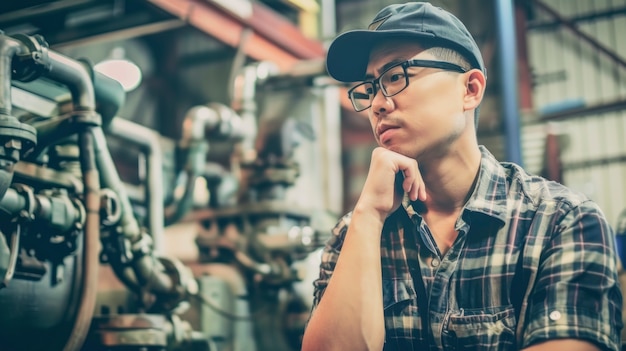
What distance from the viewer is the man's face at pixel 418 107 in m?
1.85

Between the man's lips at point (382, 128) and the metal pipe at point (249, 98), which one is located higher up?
the metal pipe at point (249, 98)

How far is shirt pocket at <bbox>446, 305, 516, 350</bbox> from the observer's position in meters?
1.74

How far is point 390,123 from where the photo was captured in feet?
6.13

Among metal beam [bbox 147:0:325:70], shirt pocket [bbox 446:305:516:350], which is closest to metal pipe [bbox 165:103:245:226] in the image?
metal beam [bbox 147:0:325:70]

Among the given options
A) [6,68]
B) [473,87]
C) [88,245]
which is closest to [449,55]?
[473,87]

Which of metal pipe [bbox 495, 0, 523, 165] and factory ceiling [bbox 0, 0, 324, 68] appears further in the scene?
factory ceiling [bbox 0, 0, 324, 68]

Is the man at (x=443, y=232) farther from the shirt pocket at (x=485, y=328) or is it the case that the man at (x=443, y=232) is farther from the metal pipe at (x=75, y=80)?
the metal pipe at (x=75, y=80)

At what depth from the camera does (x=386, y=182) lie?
1.89 meters

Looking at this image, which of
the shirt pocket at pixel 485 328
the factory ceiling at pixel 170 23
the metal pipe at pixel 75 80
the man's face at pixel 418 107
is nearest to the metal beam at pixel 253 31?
the factory ceiling at pixel 170 23

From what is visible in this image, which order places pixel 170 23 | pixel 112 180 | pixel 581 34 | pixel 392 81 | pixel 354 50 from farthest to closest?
pixel 581 34, pixel 170 23, pixel 112 180, pixel 354 50, pixel 392 81

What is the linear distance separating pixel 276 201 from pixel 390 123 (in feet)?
10.1

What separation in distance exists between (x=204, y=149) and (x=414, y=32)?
3104mm

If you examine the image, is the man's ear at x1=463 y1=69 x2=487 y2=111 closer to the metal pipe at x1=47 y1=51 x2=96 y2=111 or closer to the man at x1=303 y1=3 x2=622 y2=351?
the man at x1=303 y1=3 x2=622 y2=351

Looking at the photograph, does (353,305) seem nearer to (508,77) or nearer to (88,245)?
(88,245)
